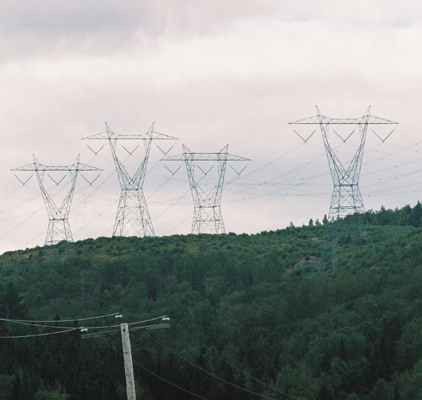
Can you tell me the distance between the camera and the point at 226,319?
13012cm

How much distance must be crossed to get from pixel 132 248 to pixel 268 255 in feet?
99.0

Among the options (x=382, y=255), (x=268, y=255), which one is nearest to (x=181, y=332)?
(x=382, y=255)

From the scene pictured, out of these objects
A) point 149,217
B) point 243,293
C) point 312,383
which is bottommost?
point 312,383

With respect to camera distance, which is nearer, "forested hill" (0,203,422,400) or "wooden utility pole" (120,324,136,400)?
"wooden utility pole" (120,324,136,400)

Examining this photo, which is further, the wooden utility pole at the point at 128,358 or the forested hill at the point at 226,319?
the forested hill at the point at 226,319

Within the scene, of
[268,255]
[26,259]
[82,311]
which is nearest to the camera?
[82,311]

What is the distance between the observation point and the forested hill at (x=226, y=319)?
98.5 metres

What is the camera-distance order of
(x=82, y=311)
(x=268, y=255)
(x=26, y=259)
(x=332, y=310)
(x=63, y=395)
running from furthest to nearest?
1. (x=26, y=259)
2. (x=268, y=255)
3. (x=82, y=311)
4. (x=332, y=310)
5. (x=63, y=395)

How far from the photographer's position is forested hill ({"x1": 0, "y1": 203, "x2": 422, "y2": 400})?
98.5 metres

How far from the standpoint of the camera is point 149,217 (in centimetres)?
14725

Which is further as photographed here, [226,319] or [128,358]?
[226,319]

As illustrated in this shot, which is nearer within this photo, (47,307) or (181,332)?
(181,332)

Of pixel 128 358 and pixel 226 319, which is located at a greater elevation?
pixel 226 319

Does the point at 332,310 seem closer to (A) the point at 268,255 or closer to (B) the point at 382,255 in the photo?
(B) the point at 382,255
